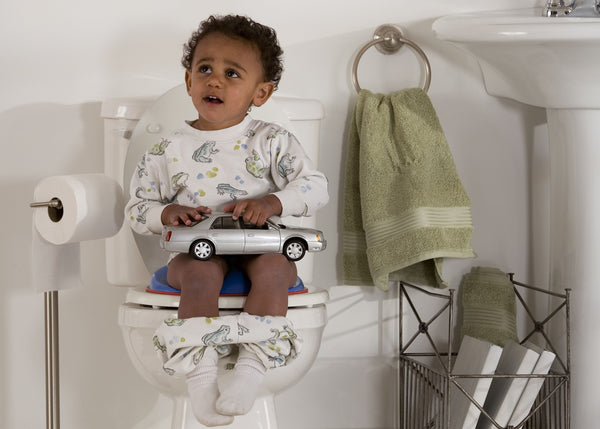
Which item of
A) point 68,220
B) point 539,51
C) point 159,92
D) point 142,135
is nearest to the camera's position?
point 68,220

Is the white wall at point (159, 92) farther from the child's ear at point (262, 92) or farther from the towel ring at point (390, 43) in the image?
the child's ear at point (262, 92)

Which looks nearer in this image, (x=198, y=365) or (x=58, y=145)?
(x=198, y=365)

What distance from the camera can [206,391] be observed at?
1184mm

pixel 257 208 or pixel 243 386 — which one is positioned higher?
pixel 257 208

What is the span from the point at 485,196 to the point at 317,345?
26.2 inches

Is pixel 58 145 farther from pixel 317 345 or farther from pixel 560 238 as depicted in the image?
pixel 560 238

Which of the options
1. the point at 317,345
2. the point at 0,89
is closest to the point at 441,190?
the point at 317,345

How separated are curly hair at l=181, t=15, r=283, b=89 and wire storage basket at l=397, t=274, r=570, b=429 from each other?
545 mm

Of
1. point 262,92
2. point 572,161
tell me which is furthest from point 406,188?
point 262,92

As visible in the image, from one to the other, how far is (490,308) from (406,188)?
1.06ft

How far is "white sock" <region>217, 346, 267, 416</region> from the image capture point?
1.14 m

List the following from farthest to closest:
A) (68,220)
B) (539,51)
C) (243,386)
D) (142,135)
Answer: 1. (142,135)
2. (539,51)
3. (68,220)
4. (243,386)

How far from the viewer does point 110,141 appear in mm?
1664

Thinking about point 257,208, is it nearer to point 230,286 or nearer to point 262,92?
point 230,286
